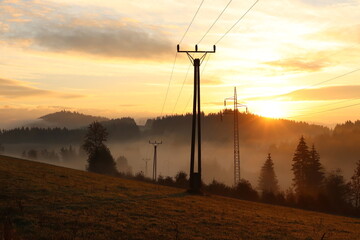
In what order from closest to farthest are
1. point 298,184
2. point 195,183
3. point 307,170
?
point 195,183 → point 307,170 → point 298,184

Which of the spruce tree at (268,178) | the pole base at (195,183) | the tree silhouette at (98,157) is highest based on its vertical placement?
the tree silhouette at (98,157)

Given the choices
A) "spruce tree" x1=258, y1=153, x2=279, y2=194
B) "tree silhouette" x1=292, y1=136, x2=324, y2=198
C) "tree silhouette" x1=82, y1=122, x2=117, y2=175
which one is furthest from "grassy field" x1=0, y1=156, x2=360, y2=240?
"spruce tree" x1=258, y1=153, x2=279, y2=194

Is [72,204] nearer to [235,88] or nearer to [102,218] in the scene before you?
[102,218]

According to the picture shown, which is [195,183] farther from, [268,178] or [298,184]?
[268,178]

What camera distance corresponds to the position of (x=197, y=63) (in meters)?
47.2

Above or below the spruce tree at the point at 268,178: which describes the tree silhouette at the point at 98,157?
above

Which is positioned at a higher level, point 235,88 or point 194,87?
point 235,88

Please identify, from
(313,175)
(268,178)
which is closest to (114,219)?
(313,175)

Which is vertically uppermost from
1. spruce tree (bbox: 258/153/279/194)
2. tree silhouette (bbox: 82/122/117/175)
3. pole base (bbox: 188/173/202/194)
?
tree silhouette (bbox: 82/122/117/175)

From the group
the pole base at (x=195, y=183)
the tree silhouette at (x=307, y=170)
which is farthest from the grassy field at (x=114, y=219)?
the tree silhouette at (x=307, y=170)

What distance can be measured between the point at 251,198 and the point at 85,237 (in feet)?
158

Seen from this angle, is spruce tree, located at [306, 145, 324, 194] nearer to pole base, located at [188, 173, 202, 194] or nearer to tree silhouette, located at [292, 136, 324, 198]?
tree silhouette, located at [292, 136, 324, 198]

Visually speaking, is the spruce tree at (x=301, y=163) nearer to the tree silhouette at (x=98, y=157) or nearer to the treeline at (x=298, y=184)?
the treeline at (x=298, y=184)

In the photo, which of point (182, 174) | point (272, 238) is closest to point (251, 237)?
point (272, 238)
